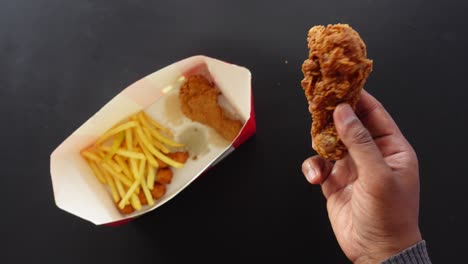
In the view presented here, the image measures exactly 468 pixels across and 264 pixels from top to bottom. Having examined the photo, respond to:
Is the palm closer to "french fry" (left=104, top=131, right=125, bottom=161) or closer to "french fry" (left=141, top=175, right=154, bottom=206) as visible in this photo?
"french fry" (left=141, top=175, right=154, bottom=206)

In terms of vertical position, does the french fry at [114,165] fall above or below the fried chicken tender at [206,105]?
below

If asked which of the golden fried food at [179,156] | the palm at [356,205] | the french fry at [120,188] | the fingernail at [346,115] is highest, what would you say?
the fingernail at [346,115]

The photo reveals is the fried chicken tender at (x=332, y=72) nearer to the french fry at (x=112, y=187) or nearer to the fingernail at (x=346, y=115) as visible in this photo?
the fingernail at (x=346, y=115)

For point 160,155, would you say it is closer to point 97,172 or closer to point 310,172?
point 97,172

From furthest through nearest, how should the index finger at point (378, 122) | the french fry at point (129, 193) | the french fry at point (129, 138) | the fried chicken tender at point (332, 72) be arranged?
the french fry at point (129, 138) → the french fry at point (129, 193) → the index finger at point (378, 122) → the fried chicken tender at point (332, 72)

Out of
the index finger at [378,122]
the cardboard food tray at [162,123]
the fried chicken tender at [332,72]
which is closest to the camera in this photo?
the fried chicken tender at [332,72]

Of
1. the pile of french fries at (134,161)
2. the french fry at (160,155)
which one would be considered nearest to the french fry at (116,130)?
the pile of french fries at (134,161)

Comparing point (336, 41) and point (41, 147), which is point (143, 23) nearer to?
point (41, 147)
